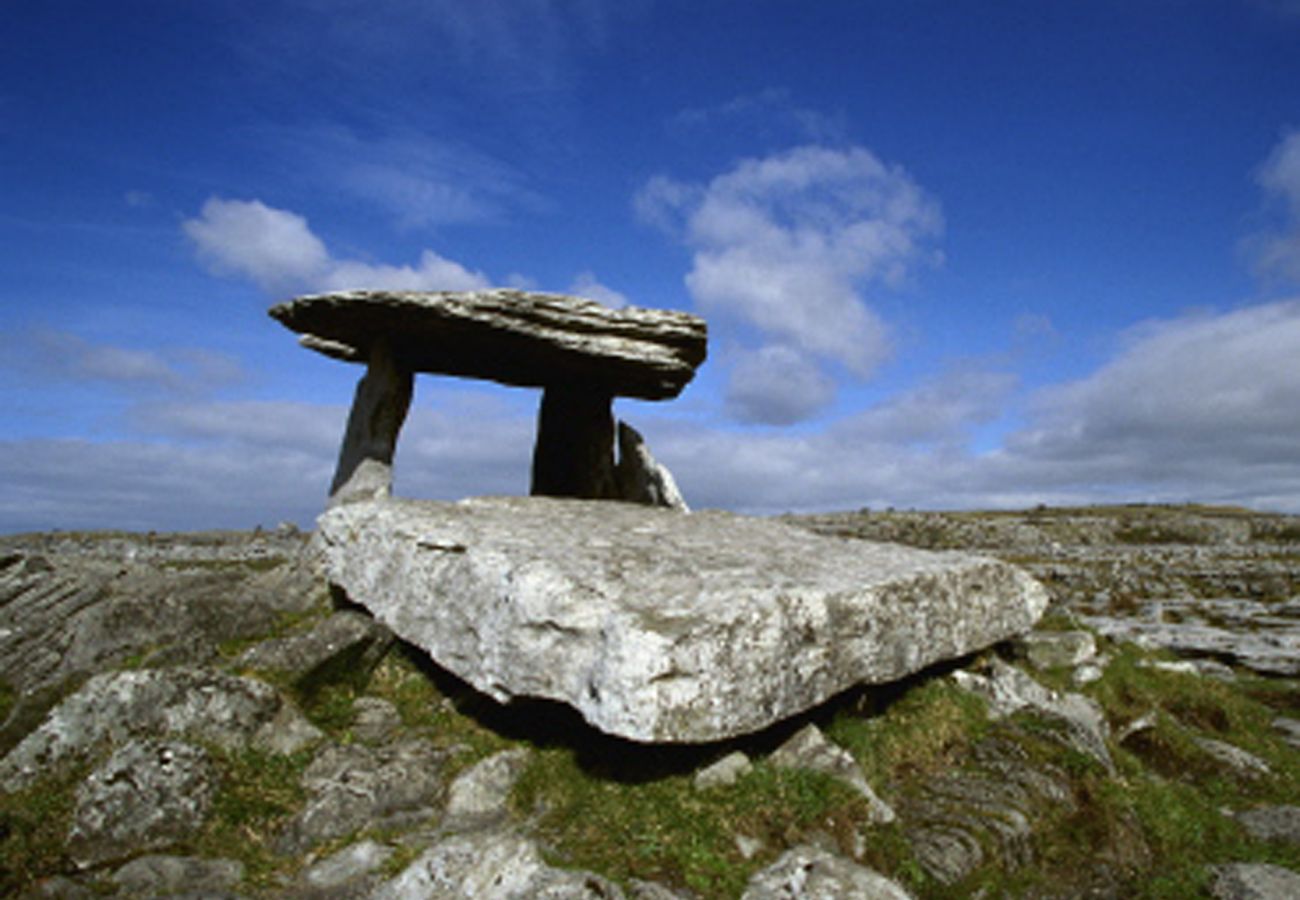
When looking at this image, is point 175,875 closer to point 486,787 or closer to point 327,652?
point 486,787

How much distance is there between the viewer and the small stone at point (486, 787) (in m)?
7.41

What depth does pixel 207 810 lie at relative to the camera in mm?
7246

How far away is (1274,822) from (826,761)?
17.2 feet

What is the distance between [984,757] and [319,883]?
643 cm

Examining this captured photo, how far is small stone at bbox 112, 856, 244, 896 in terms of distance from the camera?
20.7ft

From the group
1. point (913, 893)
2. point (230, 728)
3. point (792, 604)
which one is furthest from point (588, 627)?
point (230, 728)

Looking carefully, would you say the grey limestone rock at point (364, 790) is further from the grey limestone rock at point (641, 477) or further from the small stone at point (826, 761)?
the grey limestone rock at point (641, 477)

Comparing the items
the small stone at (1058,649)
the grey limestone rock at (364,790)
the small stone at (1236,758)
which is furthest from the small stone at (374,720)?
the small stone at (1236,758)

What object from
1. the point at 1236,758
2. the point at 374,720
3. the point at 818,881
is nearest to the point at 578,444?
the point at 374,720

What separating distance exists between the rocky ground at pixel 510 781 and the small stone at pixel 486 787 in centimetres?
2

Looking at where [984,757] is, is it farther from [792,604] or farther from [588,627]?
[588,627]

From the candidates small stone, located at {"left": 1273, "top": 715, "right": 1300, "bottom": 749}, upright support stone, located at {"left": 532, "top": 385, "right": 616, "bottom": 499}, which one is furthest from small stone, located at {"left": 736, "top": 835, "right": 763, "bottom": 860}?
upright support stone, located at {"left": 532, "top": 385, "right": 616, "bottom": 499}

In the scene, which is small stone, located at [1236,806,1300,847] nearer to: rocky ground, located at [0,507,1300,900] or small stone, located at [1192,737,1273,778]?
rocky ground, located at [0,507,1300,900]

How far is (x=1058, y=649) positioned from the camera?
42.1 ft
